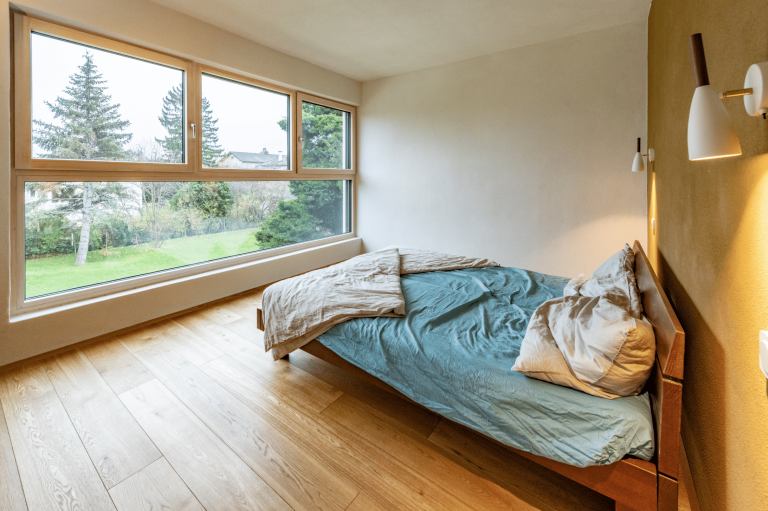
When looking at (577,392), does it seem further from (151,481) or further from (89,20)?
(89,20)

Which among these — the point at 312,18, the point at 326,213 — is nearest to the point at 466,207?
the point at 326,213

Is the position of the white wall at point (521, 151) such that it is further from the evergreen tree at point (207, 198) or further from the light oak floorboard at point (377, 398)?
the light oak floorboard at point (377, 398)

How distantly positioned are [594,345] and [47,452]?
2.41 metres

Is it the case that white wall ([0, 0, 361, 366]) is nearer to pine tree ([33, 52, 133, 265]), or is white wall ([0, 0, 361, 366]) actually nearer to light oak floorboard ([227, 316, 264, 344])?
pine tree ([33, 52, 133, 265])

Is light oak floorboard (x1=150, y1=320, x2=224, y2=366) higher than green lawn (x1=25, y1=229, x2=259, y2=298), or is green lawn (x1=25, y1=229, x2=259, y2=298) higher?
green lawn (x1=25, y1=229, x2=259, y2=298)

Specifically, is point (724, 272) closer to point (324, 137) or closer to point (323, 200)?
point (323, 200)

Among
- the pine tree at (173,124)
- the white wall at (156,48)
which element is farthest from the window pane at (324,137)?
the pine tree at (173,124)

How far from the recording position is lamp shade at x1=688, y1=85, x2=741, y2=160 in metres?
0.69

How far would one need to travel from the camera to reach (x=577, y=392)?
135 centimetres

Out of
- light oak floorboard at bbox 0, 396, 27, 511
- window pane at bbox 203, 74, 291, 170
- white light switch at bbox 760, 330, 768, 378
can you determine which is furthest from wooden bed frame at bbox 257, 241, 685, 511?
window pane at bbox 203, 74, 291, 170

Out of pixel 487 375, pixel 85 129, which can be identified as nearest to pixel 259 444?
pixel 487 375

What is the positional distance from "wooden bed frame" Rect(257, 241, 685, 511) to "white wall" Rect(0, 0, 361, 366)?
9.95ft

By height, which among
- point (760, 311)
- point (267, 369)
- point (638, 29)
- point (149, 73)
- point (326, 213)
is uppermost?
point (638, 29)

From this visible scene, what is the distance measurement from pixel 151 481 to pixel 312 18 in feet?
11.3
